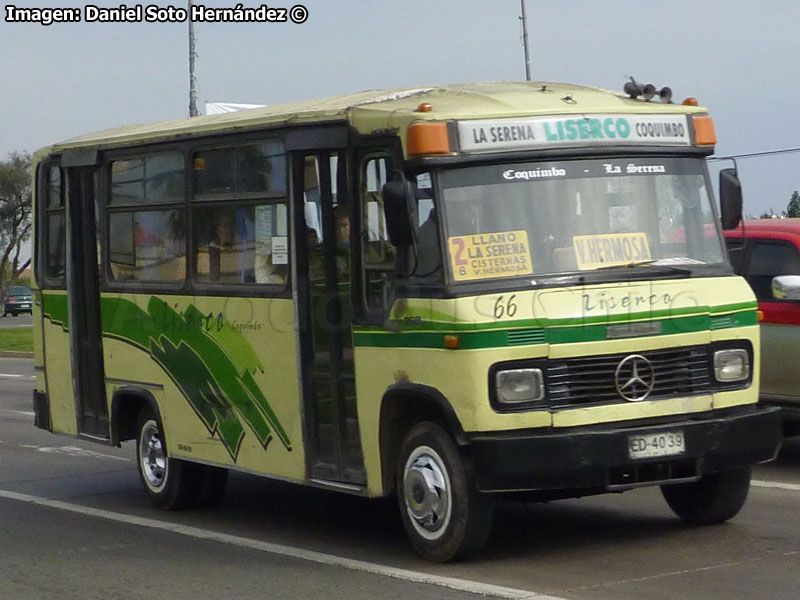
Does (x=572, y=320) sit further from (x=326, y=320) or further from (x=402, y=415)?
(x=326, y=320)

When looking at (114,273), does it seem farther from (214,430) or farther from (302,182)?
(302,182)

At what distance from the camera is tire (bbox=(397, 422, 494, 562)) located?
8.07 m

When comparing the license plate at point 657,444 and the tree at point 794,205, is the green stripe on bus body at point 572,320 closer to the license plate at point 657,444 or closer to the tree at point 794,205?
the license plate at point 657,444

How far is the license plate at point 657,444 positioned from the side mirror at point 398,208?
5.49ft

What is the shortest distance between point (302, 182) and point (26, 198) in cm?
6874

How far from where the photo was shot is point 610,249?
838 centimetres

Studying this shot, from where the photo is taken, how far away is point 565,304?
8.03 meters

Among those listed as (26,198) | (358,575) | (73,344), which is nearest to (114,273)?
(73,344)

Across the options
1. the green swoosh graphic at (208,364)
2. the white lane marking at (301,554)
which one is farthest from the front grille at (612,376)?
the green swoosh graphic at (208,364)

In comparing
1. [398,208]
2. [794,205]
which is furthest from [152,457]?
[794,205]

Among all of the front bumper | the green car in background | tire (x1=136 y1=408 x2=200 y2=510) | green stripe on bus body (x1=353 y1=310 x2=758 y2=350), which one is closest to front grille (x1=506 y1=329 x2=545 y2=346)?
green stripe on bus body (x1=353 y1=310 x2=758 y2=350)

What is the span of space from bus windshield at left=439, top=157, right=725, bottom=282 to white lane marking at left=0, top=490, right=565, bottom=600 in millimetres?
1639

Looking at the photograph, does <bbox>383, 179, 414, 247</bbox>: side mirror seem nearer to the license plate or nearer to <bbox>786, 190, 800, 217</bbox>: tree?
the license plate

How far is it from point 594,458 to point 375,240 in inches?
72.9
